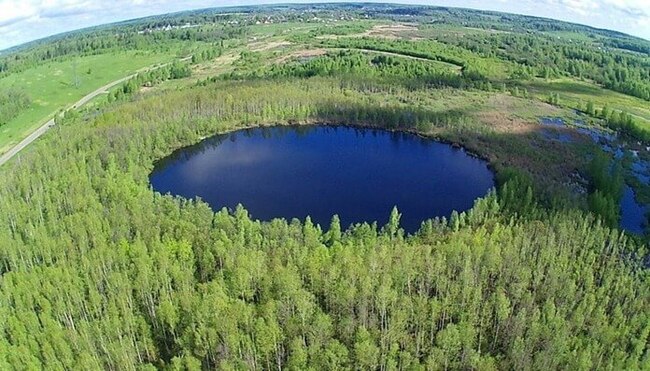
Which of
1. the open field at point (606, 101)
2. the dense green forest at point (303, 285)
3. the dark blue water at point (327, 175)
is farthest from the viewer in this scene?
the open field at point (606, 101)

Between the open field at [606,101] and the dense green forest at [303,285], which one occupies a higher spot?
the open field at [606,101]

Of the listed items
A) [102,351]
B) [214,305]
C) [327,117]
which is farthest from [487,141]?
[102,351]

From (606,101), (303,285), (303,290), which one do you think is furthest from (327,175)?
(606,101)

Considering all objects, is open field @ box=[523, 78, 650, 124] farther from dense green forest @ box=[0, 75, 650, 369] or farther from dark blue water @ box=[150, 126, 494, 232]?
dense green forest @ box=[0, 75, 650, 369]

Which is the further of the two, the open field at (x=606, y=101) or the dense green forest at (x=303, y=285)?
the open field at (x=606, y=101)

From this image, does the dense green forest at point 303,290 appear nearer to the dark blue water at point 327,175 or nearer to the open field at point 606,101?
the dark blue water at point 327,175

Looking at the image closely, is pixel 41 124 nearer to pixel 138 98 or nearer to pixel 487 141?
pixel 138 98

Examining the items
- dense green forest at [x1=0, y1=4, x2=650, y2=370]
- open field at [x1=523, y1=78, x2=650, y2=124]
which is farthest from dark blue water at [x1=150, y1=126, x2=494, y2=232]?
open field at [x1=523, y1=78, x2=650, y2=124]

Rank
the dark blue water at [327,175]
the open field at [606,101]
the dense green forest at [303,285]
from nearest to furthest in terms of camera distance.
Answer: the dense green forest at [303,285] → the dark blue water at [327,175] → the open field at [606,101]

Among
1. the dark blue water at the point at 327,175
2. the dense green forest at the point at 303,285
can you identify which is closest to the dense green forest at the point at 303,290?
the dense green forest at the point at 303,285

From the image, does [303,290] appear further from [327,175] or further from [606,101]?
[606,101]
